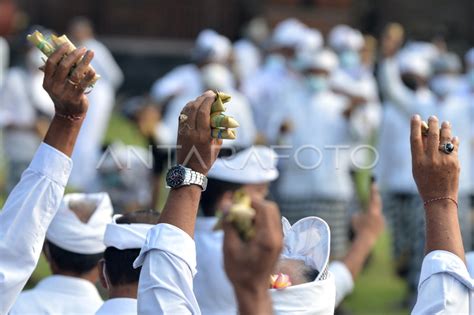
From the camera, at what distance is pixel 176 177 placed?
9.31 ft

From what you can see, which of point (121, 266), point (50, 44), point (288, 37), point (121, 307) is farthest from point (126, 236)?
point (288, 37)

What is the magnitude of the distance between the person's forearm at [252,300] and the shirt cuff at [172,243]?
0.49 meters

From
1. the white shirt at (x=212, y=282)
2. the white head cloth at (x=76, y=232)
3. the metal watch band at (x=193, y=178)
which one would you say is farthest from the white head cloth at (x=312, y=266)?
the white shirt at (x=212, y=282)

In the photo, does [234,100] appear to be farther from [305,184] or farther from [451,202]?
[451,202]

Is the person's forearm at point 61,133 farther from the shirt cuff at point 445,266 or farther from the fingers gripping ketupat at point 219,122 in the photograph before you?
the shirt cuff at point 445,266

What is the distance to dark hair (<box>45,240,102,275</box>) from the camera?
3.89 metres

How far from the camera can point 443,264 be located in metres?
2.90

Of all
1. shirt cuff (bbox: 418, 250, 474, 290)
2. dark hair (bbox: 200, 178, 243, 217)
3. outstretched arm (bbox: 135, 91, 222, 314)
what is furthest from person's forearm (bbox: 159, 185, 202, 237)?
dark hair (bbox: 200, 178, 243, 217)

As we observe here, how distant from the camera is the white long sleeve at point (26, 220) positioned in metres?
3.01

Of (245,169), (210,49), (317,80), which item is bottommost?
(245,169)

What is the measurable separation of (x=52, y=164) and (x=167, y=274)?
1.84ft

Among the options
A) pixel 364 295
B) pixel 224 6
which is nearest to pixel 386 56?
pixel 364 295

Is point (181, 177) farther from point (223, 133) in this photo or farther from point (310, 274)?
point (310, 274)

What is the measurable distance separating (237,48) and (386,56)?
3.65 m
